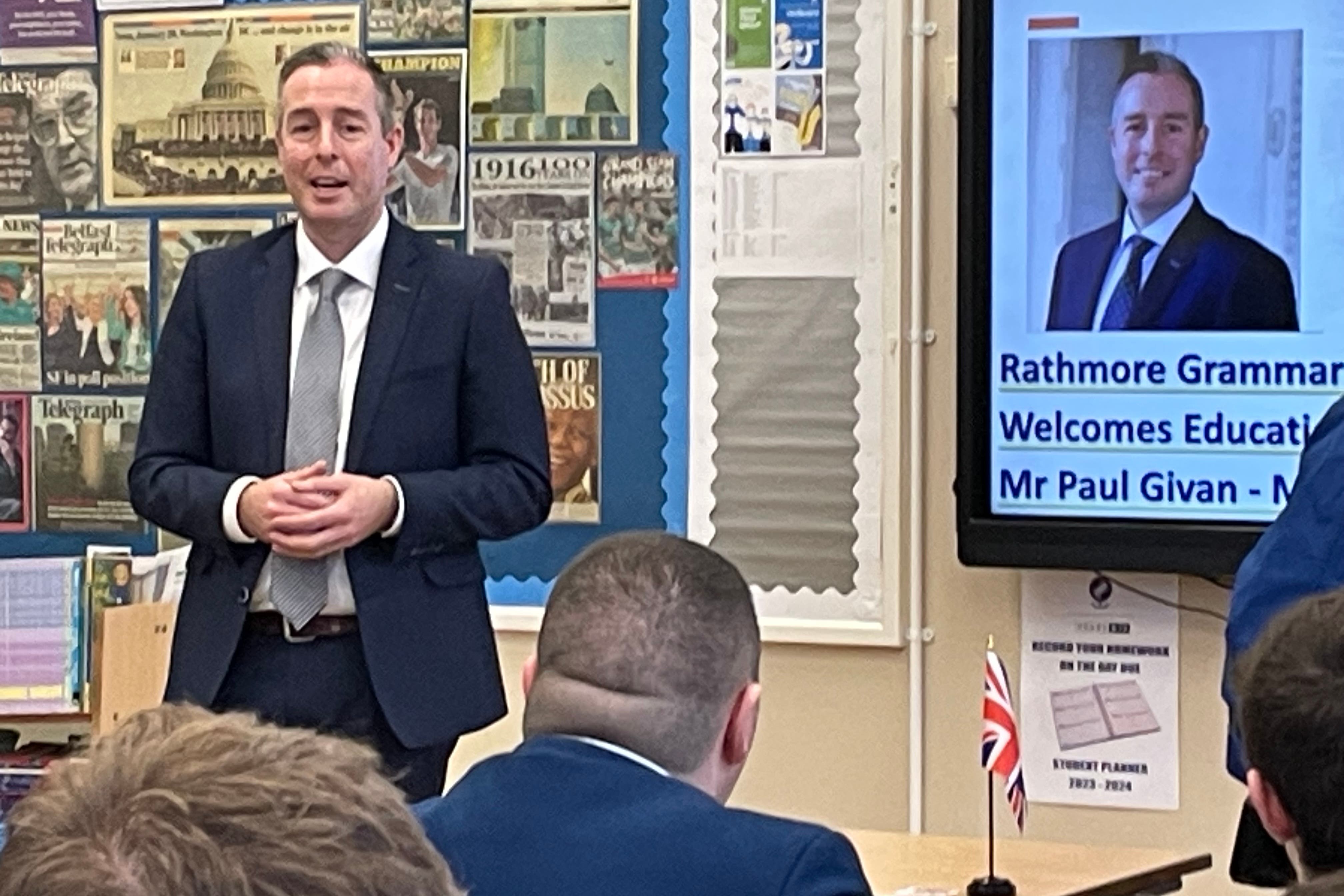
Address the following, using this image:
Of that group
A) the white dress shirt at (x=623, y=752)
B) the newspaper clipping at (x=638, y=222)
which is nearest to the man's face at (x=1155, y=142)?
the newspaper clipping at (x=638, y=222)

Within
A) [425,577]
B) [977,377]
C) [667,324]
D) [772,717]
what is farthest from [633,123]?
[425,577]

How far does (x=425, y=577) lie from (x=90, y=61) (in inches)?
83.6

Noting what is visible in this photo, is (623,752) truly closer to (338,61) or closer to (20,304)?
(338,61)

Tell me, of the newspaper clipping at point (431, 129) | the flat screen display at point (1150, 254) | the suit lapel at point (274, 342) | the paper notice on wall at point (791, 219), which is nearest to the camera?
the suit lapel at point (274, 342)

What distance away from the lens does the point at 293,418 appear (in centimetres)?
328

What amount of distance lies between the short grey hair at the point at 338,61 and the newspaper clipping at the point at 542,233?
1131 mm

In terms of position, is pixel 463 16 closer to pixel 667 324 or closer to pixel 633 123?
pixel 633 123

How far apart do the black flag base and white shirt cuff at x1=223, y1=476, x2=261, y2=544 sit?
3.59 feet

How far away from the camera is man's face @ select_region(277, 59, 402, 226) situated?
130 inches

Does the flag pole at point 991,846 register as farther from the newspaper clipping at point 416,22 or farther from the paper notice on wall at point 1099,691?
the newspaper clipping at point 416,22

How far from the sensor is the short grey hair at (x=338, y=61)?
133 inches

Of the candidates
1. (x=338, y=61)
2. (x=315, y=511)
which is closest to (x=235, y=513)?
(x=315, y=511)

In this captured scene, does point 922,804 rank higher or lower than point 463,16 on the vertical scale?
lower

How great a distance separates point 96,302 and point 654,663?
312 centimetres
